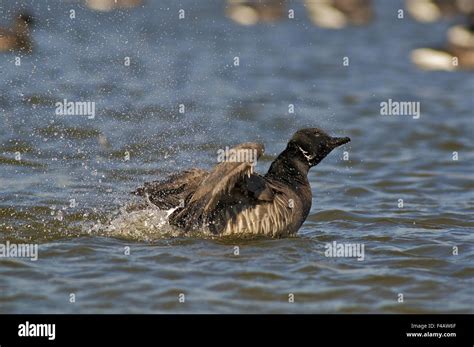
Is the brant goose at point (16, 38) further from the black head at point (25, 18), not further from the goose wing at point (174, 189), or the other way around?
the goose wing at point (174, 189)

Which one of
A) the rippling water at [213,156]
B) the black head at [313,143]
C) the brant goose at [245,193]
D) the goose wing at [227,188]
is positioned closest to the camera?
the rippling water at [213,156]

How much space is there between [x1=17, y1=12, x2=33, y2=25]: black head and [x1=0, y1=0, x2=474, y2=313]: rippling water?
30 centimetres

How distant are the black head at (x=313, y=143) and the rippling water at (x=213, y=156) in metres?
0.83

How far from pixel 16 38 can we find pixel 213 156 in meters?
5.89

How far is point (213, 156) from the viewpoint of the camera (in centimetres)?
1283

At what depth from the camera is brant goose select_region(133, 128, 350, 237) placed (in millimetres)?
8781

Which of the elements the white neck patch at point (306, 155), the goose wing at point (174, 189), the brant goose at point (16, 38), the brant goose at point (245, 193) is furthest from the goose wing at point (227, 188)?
the brant goose at point (16, 38)

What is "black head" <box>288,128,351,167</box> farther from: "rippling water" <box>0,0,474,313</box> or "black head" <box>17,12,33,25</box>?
"black head" <box>17,12,33,25</box>

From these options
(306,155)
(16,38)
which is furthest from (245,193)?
(16,38)

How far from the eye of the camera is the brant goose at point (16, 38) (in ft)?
55.6

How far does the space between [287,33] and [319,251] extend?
11.3 metres

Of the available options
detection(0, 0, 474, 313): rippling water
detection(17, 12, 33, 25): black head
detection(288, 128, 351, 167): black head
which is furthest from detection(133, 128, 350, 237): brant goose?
detection(17, 12, 33, 25): black head

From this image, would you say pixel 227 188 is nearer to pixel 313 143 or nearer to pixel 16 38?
pixel 313 143
